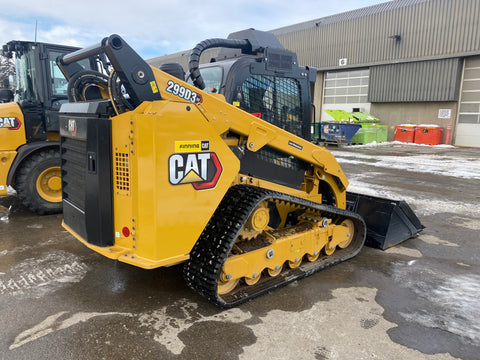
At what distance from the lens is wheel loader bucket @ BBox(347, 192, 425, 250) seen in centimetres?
480

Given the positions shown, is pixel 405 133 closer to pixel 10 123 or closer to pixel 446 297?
pixel 446 297

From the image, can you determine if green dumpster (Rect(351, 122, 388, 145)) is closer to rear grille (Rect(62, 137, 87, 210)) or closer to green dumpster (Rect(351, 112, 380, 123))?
green dumpster (Rect(351, 112, 380, 123))

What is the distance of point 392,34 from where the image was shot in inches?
858

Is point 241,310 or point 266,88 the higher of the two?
point 266,88

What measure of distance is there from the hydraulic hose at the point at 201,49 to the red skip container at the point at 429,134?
1875 centimetres

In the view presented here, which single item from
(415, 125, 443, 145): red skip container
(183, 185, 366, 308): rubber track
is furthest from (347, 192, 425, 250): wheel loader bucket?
(415, 125, 443, 145): red skip container

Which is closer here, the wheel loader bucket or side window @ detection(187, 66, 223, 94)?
side window @ detection(187, 66, 223, 94)

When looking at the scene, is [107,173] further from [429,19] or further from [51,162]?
[429,19]

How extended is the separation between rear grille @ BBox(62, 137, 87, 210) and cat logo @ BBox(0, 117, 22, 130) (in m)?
3.08

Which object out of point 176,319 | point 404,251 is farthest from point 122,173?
point 404,251

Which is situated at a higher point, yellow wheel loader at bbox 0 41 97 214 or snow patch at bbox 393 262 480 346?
yellow wheel loader at bbox 0 41 97 214

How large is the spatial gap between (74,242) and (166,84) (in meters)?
3.03

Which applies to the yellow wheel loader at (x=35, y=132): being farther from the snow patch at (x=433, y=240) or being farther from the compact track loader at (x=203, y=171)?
the snow patch at (x=433, y=240)

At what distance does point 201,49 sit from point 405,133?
2000 centimetres
